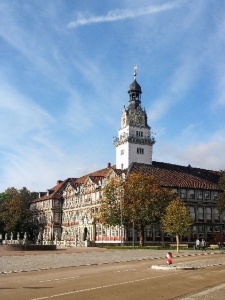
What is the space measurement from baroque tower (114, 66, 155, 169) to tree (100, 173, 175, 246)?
16.0m

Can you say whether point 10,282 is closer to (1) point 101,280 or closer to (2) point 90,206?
(1) point 101,280

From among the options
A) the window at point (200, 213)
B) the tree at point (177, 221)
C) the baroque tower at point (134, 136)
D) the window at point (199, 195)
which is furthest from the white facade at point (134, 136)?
the tree at point (177, 221)

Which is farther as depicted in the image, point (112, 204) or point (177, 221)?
point (112, 204)

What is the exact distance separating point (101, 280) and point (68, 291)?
4326 millimetres

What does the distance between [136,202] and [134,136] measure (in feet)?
75.2

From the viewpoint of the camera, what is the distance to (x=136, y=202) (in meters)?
65.2

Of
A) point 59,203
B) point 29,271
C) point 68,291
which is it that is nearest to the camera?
point 68,291

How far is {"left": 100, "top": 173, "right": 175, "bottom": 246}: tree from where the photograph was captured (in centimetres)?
6488

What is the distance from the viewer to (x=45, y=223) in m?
106

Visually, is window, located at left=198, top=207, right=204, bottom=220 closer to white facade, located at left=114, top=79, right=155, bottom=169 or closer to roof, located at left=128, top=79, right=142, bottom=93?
white facade, located at left=114, top=79, right=155, bottom=169

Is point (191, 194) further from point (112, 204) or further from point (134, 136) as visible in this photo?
point (112, 204)

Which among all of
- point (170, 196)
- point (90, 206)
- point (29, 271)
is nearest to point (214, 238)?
point (170, 196)

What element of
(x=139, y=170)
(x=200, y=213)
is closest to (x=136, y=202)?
(x=139, y=170)

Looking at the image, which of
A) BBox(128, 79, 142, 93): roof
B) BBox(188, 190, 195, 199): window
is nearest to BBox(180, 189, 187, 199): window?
BBox(188, 190, 195, 199): window
